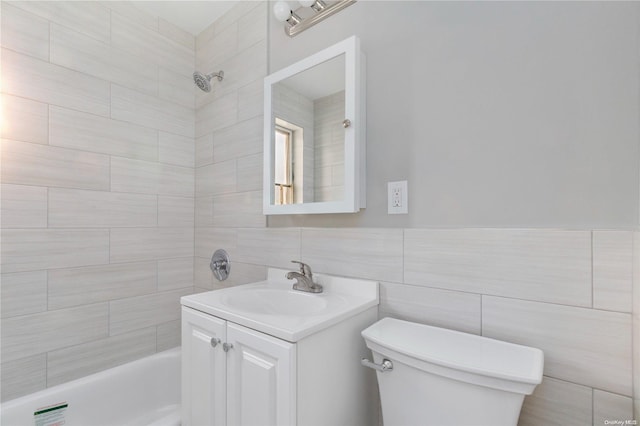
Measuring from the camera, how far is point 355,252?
1279mm

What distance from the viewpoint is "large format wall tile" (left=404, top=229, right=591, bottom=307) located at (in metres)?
0.85

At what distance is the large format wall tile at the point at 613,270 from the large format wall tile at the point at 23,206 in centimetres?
214

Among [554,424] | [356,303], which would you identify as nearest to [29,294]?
[356,303]

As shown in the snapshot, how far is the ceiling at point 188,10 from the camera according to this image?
70.4 inches

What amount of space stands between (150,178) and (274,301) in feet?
3.71

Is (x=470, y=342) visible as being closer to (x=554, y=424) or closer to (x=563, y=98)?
(x=554, y=424)

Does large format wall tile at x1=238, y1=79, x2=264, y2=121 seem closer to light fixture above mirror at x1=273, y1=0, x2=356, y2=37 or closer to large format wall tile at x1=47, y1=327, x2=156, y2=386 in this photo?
light fixture above mirror at x1=273, y1=0, x2=356, y2=37

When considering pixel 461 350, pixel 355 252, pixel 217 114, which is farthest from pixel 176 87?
pixel 461 350

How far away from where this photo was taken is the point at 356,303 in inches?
44.4

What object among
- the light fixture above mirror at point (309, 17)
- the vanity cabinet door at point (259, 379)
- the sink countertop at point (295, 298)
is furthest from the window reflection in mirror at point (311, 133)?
the vanity cabinet door at point (259, 379)

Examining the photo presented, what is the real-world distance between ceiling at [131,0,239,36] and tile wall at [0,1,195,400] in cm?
6

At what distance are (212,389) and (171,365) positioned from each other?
0.92m

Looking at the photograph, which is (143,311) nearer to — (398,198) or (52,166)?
(52,166)

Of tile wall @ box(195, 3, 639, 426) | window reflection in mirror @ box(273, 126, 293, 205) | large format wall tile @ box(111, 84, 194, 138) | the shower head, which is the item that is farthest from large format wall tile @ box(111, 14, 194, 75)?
tile wall @ box(195, 3, 639, 426)
